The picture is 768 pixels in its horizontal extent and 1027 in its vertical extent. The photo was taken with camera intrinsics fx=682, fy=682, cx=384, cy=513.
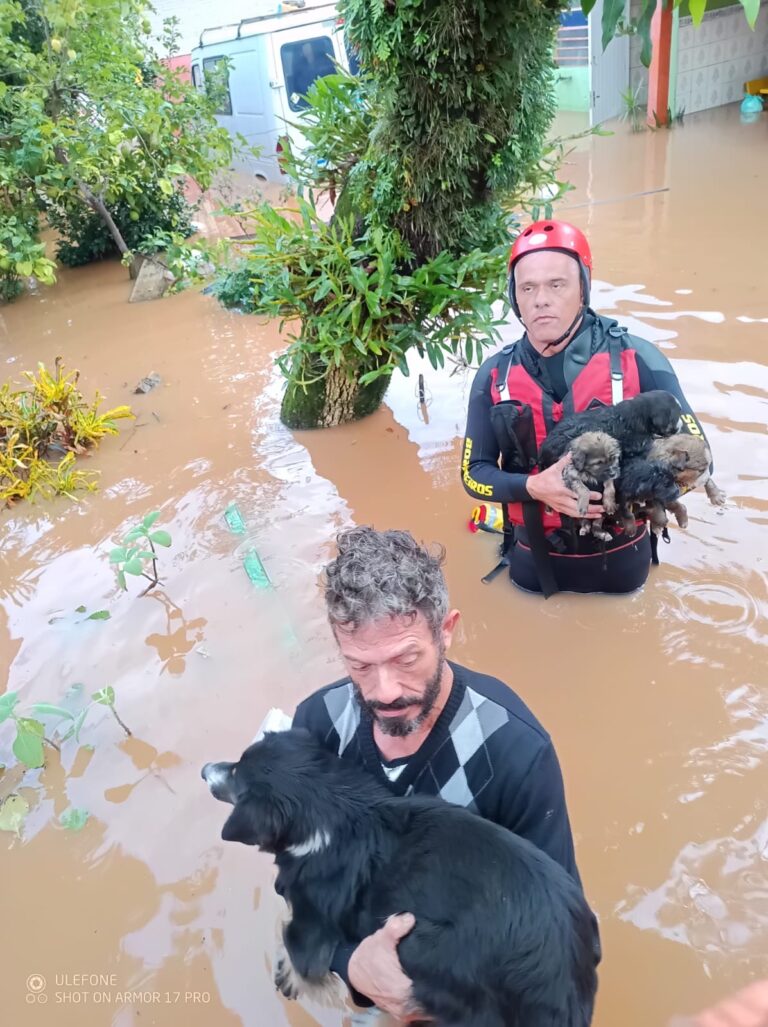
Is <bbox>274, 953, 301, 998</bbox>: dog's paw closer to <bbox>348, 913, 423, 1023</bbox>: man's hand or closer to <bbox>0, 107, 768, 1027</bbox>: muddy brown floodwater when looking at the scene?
<bbox>0, 107, 768, 1027</bbox>: muddy brown floodwater

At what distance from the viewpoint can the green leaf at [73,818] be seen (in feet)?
8.96

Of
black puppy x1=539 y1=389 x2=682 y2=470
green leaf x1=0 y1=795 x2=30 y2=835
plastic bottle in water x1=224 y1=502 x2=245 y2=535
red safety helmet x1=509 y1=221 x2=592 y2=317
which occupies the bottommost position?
green leaf x1=0 y1=795 x2=30 y2=835

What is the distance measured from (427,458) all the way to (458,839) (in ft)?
11.6

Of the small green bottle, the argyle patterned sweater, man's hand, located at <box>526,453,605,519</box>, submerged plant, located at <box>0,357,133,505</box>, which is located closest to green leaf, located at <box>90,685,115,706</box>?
the small green bottle

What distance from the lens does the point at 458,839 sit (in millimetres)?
1511

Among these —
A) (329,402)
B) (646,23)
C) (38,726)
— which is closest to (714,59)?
→ (329,402)

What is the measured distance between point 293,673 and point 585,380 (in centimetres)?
193

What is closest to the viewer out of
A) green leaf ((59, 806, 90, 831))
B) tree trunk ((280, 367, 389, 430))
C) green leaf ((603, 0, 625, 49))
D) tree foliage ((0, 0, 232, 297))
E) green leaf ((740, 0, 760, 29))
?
green leaf ((740, 0, 760, 29))

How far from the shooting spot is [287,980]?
2033 mm

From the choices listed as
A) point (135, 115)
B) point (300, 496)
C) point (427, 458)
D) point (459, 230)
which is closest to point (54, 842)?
point (300, 496)

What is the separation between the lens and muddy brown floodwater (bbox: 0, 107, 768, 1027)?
2.27 metres

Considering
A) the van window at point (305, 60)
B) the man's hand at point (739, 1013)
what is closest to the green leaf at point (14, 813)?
the man's hand at point (739, 1013)

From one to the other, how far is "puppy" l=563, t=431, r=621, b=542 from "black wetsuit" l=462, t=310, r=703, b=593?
1.09 ft

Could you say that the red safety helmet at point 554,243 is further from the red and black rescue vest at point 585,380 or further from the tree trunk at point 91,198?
the tree trunk at point 91,198
